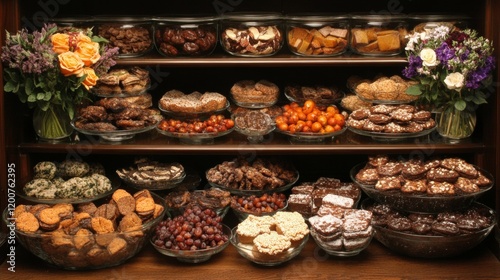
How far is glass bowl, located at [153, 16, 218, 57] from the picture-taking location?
3.52 m

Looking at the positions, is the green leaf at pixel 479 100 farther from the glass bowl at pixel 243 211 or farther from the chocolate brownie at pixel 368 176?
the glass bowl at pixel 243 211

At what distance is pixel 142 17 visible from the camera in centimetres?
360

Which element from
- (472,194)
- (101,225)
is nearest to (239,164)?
(101,225)

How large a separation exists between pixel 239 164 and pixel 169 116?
0.44 m

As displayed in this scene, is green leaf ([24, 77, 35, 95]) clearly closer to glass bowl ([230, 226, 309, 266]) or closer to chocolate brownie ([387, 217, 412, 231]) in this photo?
glass bowl ([230, 226, 309, 266])

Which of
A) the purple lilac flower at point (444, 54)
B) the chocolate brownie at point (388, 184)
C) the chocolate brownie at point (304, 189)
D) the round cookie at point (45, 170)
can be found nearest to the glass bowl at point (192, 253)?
the chocolate brownie at point (304, 189)

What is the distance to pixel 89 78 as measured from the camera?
3.31 metres

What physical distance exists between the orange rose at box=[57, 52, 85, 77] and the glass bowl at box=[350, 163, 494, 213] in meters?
1.42

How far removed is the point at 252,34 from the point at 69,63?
2.86 ft

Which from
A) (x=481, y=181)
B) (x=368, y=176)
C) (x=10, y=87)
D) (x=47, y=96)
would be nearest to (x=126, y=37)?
(x=47, y=96)

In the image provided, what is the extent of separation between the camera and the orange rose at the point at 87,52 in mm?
3275

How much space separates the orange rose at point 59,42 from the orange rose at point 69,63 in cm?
4

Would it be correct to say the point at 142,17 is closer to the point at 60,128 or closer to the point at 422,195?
the point at 60,128

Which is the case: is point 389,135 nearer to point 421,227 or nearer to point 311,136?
point 311,136
